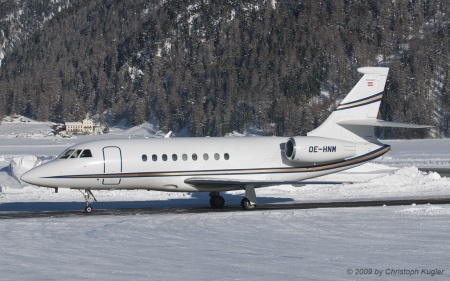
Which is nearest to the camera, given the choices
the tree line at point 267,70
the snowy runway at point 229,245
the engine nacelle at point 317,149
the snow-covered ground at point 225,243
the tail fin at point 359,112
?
the snow-covered ground at point 225,243

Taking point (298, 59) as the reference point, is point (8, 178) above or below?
below

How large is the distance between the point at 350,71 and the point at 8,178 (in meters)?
122

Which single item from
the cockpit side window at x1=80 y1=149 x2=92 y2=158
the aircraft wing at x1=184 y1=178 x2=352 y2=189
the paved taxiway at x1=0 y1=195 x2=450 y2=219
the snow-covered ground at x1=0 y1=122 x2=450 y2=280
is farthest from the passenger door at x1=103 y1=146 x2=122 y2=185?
the aircraft wing at x1=184 y1=178 x2=352 y2=189

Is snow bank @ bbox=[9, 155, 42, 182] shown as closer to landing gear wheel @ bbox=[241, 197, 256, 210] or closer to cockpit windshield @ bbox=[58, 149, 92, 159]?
cockpit windshield @ bbox=[58, 149, 92, 159]

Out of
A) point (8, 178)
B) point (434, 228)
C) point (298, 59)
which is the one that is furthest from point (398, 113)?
point (434, 228)

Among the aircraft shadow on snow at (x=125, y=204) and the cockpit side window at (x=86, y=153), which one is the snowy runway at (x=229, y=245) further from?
the aircraft shadow on snow at (x=125, y=204)

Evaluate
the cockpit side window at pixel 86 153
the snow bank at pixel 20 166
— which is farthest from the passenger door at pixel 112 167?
the snow bank at pixel 20 166

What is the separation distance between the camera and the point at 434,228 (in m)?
19.6

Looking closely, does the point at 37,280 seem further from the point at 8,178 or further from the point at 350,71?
the point at 350,71

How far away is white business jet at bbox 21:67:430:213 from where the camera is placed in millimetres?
24656

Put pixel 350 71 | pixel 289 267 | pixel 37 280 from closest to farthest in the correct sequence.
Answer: pixel 37 280 → pixel 289 267 → pixel 350 71

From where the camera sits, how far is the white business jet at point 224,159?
24656 millimetres

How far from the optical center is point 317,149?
2641 cm

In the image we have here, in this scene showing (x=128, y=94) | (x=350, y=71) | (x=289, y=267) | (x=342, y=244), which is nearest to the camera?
(x=289, y=267)
